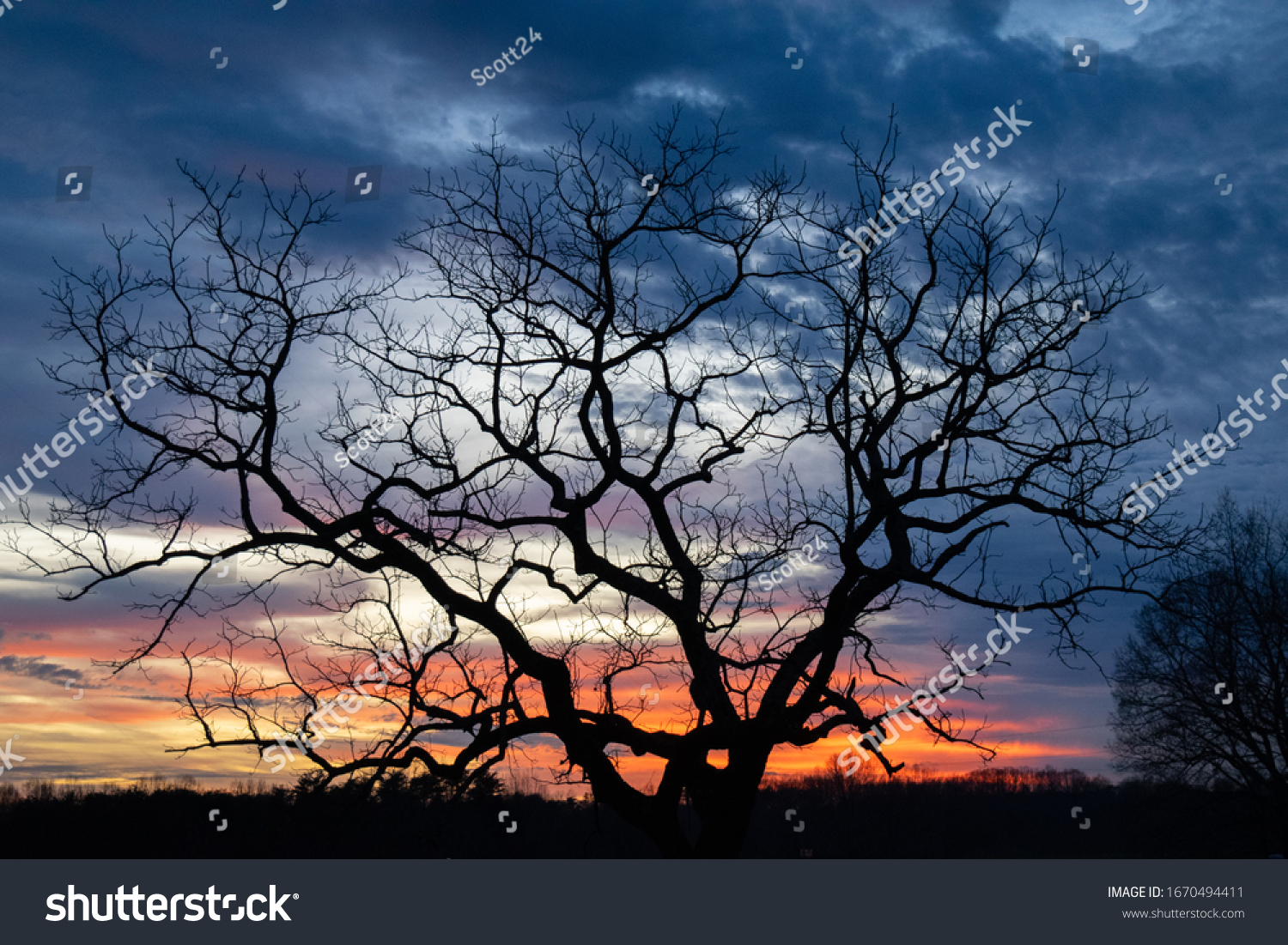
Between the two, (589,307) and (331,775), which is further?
(589,307)

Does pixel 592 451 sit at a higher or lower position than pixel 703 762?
higher

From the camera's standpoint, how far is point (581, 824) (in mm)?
35812

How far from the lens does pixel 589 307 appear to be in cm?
1098

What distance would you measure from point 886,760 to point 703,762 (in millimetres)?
2138

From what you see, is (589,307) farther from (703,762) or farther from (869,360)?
(703,762)

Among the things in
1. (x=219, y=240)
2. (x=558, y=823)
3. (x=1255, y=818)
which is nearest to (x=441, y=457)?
(x=219, y=240)

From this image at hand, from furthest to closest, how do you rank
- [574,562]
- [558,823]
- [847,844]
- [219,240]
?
[847,844]
[558,823]
[574,562]
[219,240]

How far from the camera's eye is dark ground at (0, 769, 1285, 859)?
36.9 feet

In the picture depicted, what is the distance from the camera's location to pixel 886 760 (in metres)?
10.8

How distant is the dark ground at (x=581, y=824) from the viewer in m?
11.3

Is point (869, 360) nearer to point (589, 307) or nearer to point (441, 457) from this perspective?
point (589, 307)

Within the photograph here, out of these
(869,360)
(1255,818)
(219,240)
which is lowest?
(1255,818)
